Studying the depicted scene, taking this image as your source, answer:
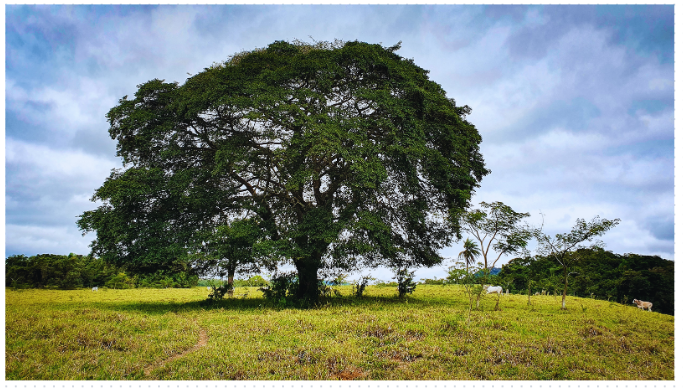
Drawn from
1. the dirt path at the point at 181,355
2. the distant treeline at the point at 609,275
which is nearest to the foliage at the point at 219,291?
the dirt path at the point at 181,355

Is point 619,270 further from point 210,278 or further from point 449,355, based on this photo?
point 210,278

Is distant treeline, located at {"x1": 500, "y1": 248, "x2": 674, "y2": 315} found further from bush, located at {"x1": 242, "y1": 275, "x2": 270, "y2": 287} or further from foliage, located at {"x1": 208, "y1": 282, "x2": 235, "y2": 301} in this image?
foliage, located at {"x1": 208, "y1": 282, "x2": 235, "y2": 301}

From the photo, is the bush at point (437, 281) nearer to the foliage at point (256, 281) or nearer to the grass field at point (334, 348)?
the grass field at point (334, 348)

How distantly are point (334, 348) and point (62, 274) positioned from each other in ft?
113

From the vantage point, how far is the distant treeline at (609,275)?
1762 cm

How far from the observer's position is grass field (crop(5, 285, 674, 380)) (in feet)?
21.4

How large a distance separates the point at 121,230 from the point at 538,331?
49.4 ft

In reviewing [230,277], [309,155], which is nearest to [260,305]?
[230,277]

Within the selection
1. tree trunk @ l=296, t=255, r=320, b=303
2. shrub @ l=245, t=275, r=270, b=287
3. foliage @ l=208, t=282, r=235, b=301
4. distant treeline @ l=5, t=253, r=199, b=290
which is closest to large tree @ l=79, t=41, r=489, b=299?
tree trunk @ l=296, t=255, r=320, b=303

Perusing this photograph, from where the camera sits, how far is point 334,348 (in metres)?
7.71

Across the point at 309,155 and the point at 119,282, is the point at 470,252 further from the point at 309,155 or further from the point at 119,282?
the point at 119,282

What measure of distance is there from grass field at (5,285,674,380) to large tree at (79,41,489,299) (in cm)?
450

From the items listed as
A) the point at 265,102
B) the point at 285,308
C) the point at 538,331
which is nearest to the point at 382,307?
the point at 285,308

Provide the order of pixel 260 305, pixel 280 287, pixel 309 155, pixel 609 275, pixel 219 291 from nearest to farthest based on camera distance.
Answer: pixel 309 155
pixel 260 305
pixel 280 287
pixel 219 291
pixel 609 275
